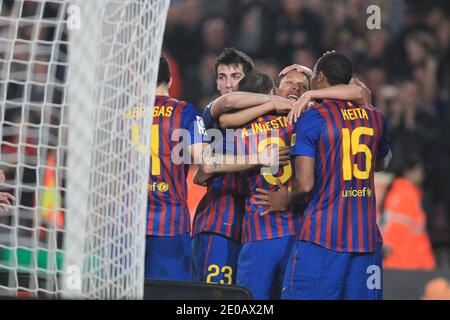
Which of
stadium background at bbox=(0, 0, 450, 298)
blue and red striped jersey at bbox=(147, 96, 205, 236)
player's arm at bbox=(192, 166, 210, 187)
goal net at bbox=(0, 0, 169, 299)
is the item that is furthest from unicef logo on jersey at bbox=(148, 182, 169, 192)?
stadium background at bbox=(0, 0, 450, 298)

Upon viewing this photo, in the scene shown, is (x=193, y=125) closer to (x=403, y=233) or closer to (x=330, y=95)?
(x=330, y=95)

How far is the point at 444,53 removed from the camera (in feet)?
34.4

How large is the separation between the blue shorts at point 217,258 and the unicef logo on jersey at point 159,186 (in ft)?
1.15

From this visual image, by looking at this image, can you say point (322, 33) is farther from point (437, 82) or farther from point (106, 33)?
point (106, 33)

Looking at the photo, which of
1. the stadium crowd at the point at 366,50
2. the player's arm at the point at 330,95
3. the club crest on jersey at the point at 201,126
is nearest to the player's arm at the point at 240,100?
the club crest on jersey at the point at 201,126

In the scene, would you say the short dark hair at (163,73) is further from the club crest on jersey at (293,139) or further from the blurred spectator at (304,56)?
the blurred spectator at (304,56)

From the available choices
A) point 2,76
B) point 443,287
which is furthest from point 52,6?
point 443,287

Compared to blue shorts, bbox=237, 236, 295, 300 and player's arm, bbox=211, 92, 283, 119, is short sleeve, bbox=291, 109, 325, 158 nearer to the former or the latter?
player's arm, bbox=211, 92, 283, 119

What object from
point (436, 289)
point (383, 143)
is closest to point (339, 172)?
point (383, 143)

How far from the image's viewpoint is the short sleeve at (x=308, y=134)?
545cm

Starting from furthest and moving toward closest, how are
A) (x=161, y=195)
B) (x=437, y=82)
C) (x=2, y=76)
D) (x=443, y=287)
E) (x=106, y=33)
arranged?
(x=437, y=82)
(x=443, y=287)
(x=161, y=195)
(x=2, y=76)
(x=106, y=33)

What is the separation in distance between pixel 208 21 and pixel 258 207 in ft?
16.5

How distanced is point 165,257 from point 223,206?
45 centimetres

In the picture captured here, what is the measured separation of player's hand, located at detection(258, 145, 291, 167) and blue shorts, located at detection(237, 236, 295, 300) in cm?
44
